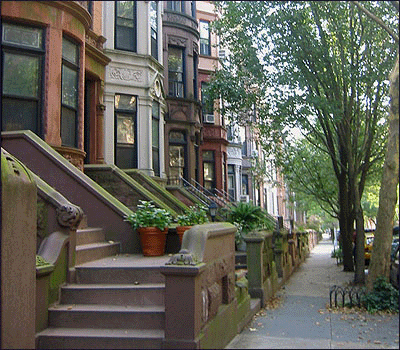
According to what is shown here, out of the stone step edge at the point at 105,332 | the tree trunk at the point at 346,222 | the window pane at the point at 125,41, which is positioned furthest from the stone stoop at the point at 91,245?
the tree trunk at the point at 346,222

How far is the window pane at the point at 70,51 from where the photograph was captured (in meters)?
11.1

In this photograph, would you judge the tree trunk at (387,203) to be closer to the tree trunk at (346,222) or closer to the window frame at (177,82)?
the tree trunk at (346,222)

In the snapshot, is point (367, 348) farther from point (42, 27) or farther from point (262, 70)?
point (262, 70)

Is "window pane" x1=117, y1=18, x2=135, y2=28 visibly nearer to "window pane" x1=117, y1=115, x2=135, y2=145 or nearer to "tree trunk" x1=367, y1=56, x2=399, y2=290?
"window pane" x1=117, y1=115, x2=135, y2=145

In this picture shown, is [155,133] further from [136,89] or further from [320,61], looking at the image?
[320,61]

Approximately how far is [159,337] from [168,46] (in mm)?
16975

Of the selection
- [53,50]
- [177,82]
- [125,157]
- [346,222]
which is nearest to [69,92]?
[53,50]

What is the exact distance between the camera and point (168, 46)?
2064cm

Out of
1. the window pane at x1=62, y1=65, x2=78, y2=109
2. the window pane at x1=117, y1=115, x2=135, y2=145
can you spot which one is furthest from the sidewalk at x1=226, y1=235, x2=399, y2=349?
the window pane at x1=117, y1=115, x2=135, y2=145

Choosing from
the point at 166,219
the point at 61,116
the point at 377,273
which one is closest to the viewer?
the point at 166,219

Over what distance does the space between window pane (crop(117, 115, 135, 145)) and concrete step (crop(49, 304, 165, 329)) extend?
9.75m

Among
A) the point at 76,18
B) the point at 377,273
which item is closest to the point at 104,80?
the point at 76,18

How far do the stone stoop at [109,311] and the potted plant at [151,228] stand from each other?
1385 mm

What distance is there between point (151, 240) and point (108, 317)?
2.59m
